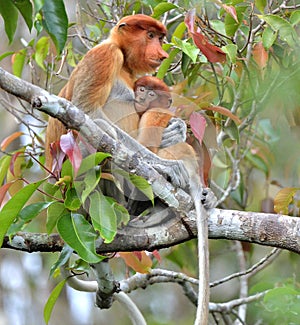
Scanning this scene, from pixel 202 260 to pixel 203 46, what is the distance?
950mm

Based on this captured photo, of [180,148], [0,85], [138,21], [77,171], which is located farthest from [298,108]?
[0,85]

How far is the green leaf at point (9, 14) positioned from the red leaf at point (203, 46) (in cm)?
→ 118

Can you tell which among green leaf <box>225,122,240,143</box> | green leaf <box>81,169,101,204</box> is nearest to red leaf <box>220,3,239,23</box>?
green leaf <box>225,122,240,143</box>

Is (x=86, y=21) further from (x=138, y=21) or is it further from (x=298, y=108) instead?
(x=298, y=108)

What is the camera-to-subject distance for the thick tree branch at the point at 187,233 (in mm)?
2459

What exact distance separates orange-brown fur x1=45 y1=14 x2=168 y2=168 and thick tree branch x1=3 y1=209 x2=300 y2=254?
451mm

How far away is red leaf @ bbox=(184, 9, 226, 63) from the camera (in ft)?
9.19

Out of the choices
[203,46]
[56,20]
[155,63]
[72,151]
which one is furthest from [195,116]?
[56,20]

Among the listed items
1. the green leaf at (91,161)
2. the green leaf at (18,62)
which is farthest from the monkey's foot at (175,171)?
the green leaf at (18,62)

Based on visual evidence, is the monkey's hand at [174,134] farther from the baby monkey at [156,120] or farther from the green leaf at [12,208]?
the green leaf at [12,208]

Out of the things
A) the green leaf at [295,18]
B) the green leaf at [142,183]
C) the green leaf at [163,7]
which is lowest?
the green leaf at [142,183]

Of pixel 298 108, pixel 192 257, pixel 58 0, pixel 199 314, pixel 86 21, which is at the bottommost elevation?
pixel 199 314

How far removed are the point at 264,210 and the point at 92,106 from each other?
139 cm

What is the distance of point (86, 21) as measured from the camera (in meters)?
4.40
